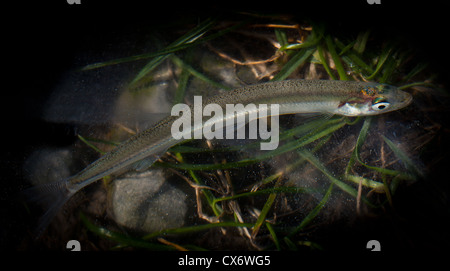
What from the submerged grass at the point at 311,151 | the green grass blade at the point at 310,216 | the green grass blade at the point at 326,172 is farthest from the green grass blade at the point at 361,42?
the green grass blade at the point at 310,216

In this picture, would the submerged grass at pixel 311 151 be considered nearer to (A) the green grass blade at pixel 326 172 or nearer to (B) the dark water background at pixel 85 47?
(A) the green grass blade at pixel 326 172

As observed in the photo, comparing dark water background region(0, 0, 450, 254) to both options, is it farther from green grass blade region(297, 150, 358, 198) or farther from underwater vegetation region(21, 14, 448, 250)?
green grass blade region(297, 150, 358, 198)

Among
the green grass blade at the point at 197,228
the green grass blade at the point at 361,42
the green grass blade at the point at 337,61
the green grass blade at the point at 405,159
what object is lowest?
the green grass blade at the point at 197,228

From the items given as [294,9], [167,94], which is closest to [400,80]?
[294,9]

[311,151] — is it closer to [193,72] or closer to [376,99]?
[376,99]

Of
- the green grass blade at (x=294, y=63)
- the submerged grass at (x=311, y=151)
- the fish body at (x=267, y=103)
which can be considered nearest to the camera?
the fish body at (x=267, y=103)

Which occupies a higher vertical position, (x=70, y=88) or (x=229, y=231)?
(x=70, y=88)

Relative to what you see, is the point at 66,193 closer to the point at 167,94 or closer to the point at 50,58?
the point at 167,94
